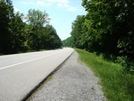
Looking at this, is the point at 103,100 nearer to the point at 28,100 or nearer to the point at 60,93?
the point at 60,93

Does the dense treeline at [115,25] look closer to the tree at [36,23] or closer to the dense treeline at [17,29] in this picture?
the dense treeline at [17,29]

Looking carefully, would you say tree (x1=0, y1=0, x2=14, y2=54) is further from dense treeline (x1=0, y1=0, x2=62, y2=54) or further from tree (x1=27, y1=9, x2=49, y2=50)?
tree (x1=27, y1=9, x2=49, y2=50)

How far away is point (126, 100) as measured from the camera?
19.2 ft

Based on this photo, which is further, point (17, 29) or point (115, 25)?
point (17, 29)

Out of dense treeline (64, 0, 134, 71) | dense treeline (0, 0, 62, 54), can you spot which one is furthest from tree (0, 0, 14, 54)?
dense treeline (64, 0, 134, 71)

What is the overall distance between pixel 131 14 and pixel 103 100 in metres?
13.0

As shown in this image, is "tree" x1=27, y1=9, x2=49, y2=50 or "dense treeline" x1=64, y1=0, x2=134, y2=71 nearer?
"dense treeline" x1=64, y1=0, x2=134, y2=71

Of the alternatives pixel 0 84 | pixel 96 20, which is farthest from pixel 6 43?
pixel 0 84

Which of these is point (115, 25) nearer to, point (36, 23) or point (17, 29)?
point (17, 29)

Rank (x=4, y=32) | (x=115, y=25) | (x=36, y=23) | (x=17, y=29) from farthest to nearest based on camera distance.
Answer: (x=36, y=23), (x=17, y=29), (x=4, y=32), (x=115, y=25)

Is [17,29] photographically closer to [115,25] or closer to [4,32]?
[4,32]

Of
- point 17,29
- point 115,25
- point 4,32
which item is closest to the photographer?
point 115,25

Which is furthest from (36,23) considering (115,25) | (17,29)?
(115,25)

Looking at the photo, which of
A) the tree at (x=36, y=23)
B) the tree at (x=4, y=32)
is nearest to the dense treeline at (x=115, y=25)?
the tree at (x=4, y=32)
